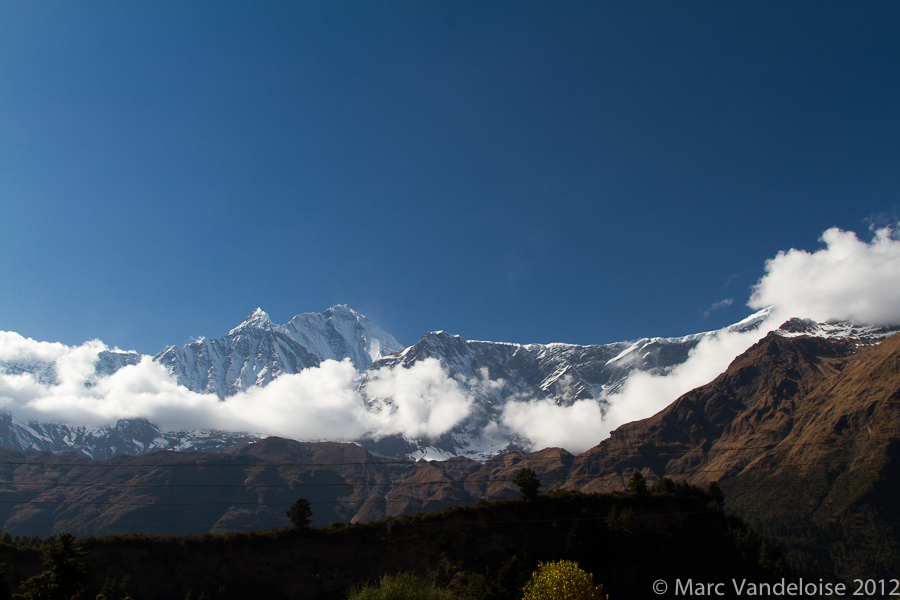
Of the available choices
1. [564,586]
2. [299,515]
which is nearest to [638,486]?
[564,586]

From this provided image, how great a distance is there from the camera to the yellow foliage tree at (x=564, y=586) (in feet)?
148

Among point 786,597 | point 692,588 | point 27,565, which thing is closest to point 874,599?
point 786,597

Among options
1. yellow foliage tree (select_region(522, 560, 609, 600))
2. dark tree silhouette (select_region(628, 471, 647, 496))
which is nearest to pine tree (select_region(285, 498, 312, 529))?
yellow foliage tree (select_region(522, 560, 609, 600))

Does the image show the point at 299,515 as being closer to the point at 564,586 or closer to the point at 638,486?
the point at 564,586

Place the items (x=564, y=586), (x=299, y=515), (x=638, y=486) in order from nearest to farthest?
(x=564, y=586) → (x=299, y=515) → (x=638, y=486)

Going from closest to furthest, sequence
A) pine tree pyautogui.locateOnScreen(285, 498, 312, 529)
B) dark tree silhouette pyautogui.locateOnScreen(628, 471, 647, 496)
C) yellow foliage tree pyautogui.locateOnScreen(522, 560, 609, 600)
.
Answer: yellow foliage tree pyautogui.locateOnScreen(522, 560, 609, 600) < pine tree pyautogui.locateOnScreen(285, 498, 312, 529) < dark tree silhouette pyautogui.locateOnScreen(628, 471, 647, 496)

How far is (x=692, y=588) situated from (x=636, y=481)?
63.9ft

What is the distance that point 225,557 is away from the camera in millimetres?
82625

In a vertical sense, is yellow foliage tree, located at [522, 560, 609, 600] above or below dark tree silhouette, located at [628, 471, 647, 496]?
below

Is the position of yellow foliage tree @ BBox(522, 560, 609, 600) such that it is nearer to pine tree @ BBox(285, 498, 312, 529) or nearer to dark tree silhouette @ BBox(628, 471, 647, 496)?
dark tree silhouette @ BBox(628, 471, 647, 496)

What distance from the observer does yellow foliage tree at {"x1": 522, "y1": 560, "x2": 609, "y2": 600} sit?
148 feet

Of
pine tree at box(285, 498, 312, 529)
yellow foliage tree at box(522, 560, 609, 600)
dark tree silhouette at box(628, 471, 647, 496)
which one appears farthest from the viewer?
dark tree silhouette at box(628, 471, 647, 496)

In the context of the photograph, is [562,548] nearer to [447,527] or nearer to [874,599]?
[447,527]

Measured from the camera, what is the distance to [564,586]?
45.2m
